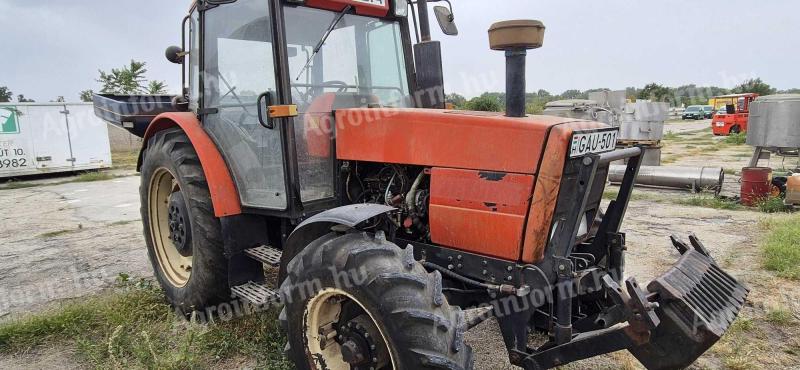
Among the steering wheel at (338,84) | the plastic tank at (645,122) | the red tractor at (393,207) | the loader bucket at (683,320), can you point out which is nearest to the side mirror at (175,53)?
the red tractor at (393,207)

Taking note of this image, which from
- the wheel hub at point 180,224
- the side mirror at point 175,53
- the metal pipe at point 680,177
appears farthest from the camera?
the metal pipe at point 680,177

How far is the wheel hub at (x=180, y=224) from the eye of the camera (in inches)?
150

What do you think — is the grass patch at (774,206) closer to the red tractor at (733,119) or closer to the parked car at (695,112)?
the red tractor at (733,119)

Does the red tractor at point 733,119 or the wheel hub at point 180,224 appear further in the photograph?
the red tractor at point 733,119

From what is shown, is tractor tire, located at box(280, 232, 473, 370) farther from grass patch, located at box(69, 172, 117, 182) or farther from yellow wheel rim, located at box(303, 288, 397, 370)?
grass patch, located at box(69, 172, 117, 182)

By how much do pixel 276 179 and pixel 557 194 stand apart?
1732 mm

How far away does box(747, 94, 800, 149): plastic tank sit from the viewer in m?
9.01

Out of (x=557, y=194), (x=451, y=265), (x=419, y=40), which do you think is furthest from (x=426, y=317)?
(x=419, y=40)

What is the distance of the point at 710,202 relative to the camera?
795 cm

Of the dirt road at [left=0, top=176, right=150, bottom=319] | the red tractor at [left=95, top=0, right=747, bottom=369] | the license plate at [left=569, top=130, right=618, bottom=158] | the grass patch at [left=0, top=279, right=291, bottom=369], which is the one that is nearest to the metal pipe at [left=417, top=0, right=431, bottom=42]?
the red tractor at [left=95, top=0, right=747, bottom=369]

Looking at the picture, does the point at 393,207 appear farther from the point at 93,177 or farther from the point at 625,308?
the point at 93,177

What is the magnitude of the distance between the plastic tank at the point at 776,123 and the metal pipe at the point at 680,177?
3.77ft

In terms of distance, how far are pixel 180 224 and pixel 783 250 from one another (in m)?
5.38

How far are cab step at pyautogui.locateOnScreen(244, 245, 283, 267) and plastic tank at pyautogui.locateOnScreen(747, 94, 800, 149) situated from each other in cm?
951
